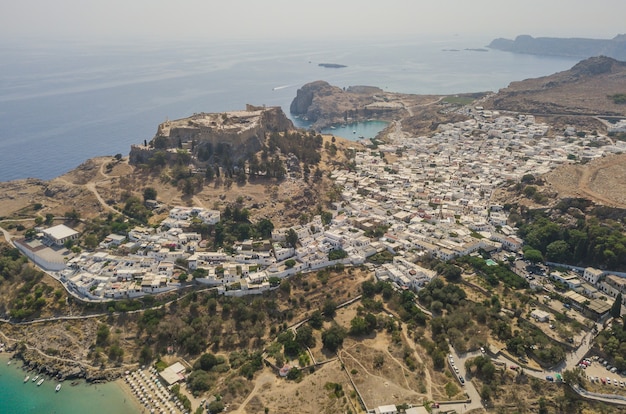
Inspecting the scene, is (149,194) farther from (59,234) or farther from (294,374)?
(294,374)

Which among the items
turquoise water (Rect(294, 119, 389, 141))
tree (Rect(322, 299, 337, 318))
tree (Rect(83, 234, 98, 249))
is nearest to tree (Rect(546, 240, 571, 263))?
tree (Rect(322, 299, 337, 318))

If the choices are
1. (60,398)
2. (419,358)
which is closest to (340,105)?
(419,358)

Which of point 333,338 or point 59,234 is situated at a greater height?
point 59,234

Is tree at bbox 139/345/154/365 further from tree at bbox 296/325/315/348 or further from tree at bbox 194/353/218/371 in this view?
tree at bbox 296/325/315/348

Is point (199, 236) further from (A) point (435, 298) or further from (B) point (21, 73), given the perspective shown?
(B) point (21, 73)

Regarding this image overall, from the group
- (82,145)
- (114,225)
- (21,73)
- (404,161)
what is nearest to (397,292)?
(114,225)

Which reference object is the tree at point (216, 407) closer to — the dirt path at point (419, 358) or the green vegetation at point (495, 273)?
the dirt path at point (419, 358)
